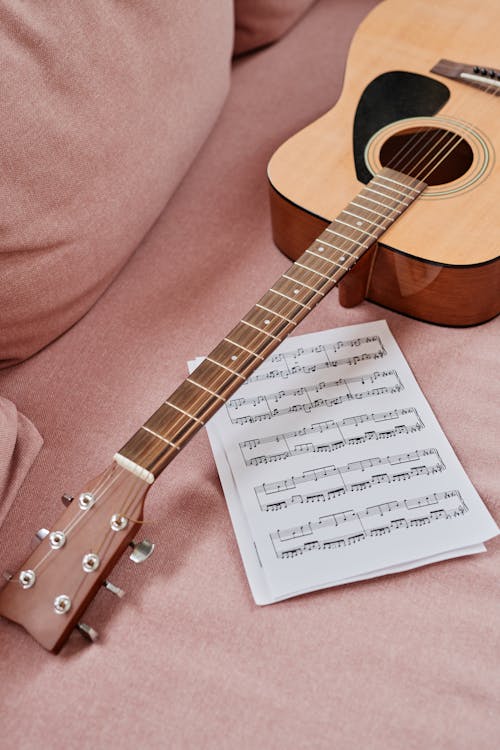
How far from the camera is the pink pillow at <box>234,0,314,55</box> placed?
127cm

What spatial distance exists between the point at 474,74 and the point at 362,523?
761 mm

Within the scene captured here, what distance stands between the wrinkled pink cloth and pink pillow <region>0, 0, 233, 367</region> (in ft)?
0.34

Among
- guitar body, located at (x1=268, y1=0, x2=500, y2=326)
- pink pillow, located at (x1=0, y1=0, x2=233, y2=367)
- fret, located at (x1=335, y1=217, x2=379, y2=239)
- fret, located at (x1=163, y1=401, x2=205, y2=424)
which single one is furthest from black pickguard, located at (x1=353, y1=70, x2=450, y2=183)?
fret, located at (x1=163, y1=401, x2=205, y2=424)

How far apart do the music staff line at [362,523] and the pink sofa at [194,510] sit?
5 centimetres

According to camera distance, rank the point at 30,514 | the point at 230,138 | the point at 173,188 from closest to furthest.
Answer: the point at 30,514, the point at 173,188, the point at 230,138

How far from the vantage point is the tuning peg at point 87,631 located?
26.1 inches

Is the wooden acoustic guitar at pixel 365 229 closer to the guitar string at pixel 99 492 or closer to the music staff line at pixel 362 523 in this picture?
the guitar string at pixel 99 492

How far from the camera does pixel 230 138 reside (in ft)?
3.95

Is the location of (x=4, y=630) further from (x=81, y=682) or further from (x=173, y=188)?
(x=173, y=188)

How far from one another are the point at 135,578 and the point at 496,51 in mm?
1012

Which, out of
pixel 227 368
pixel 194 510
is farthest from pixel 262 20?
pixel 194 510

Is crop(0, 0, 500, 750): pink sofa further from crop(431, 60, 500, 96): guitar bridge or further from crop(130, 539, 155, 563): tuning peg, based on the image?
crop(431, 60, 500, 96): guitar bridge

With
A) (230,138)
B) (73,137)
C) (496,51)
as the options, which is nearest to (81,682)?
(73,137)

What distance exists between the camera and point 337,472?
32.0 inches
